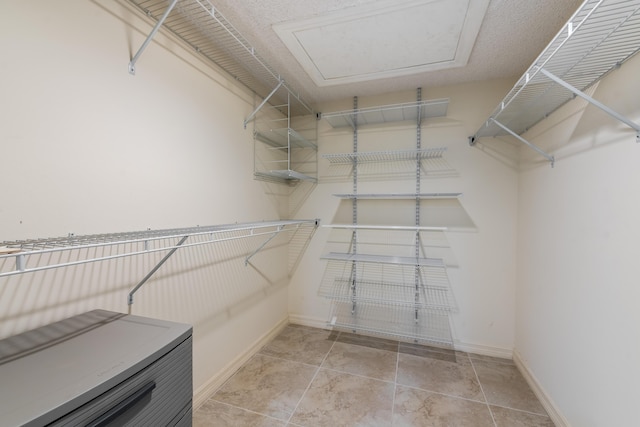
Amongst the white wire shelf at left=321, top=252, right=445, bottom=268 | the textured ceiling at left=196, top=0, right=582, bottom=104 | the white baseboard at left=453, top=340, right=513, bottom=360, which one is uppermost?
the textured ceiling at left=196, top=0, right=582, bottom=104

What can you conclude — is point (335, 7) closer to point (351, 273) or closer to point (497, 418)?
point (351, 273)

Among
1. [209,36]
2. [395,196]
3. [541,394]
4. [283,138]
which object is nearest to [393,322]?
[541,394]

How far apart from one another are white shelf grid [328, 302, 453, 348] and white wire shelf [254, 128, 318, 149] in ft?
5.33

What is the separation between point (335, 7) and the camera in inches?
52.7

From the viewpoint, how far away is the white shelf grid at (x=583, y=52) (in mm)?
812

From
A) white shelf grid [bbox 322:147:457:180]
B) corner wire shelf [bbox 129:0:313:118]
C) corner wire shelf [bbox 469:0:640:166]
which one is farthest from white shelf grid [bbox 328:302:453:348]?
corner wire shelf [bbox 129:0:313:118]

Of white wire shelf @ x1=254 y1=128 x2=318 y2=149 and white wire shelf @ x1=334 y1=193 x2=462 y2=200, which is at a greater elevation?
white wire shelf @ x1=254 y1=128 x2=318 y2=149

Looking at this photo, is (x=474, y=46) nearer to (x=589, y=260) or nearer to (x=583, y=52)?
(x=583, y=52)

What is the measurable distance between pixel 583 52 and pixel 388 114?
1316 millimetres

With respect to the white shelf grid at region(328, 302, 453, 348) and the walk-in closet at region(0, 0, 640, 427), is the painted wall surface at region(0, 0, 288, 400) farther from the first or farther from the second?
the white shelf grid at region(328, 302, 453, 348)

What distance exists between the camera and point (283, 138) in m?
2.42

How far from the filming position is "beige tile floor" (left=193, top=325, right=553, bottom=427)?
1508 millimetres

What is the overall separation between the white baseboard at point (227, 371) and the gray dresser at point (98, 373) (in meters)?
0.85

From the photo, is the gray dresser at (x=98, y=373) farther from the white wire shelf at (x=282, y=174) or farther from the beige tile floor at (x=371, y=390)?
the white wire shelf at (x=282, y=174)
